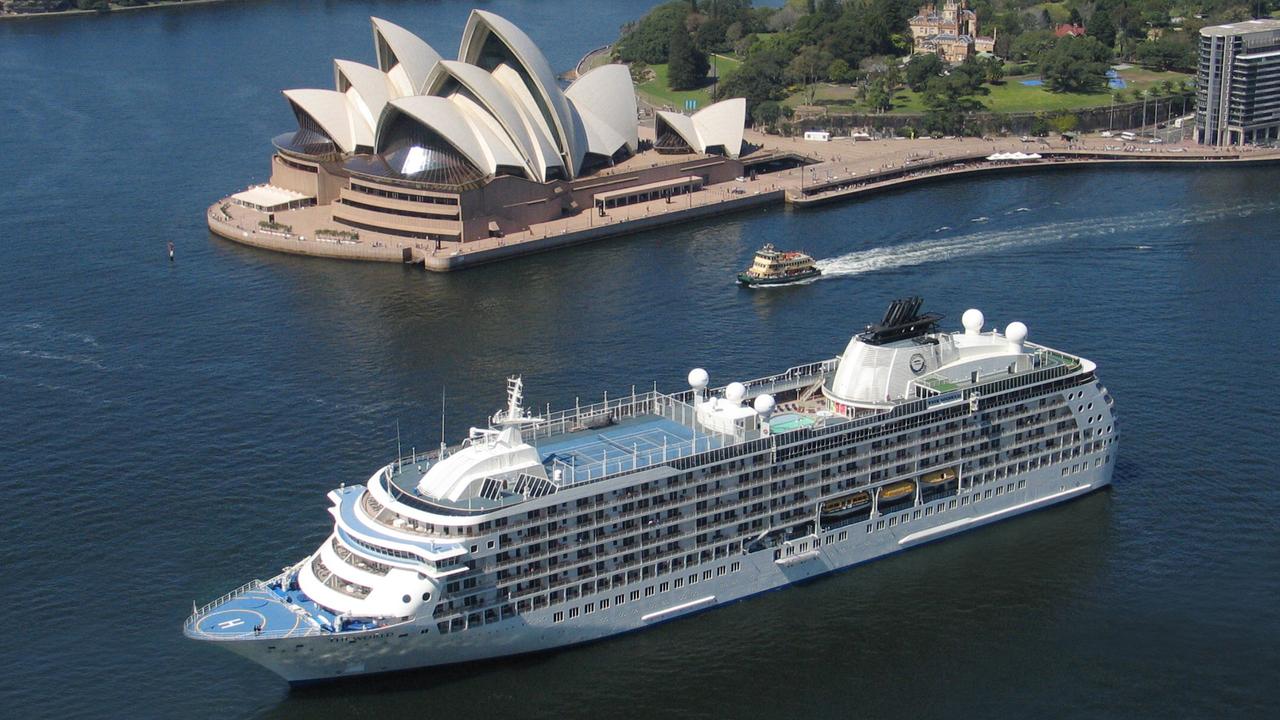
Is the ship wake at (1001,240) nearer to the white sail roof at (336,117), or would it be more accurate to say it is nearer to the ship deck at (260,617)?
the white sail roof at (336,117)

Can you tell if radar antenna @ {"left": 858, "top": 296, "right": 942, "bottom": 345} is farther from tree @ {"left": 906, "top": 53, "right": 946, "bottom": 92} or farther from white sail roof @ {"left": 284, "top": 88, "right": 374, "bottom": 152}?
tree @ {"left": 906, "top": 53, "right": 946, "bottom": 92}

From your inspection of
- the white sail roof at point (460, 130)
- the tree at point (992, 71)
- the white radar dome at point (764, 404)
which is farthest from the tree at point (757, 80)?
the white radar dome at point (764, 404)

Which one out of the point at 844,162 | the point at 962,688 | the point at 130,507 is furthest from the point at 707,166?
the point at 962,688

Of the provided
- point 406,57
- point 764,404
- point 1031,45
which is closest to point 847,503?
point 764,404

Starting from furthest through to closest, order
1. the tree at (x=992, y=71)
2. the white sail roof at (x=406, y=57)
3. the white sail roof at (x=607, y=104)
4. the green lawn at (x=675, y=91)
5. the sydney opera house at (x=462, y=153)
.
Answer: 1. the green lawn at (x=675, y=91)
2. the tree at (x=992, y=71)
3. the white sail roof at (x=607, y=104)
4. the white sail roof at (x=406, y=57)
5. the sydney opera house at (x=462, y=153)

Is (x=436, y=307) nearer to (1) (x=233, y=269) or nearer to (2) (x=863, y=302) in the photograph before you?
(1) (x=233, y=269)

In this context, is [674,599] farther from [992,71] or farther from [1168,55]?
[1168,55]
